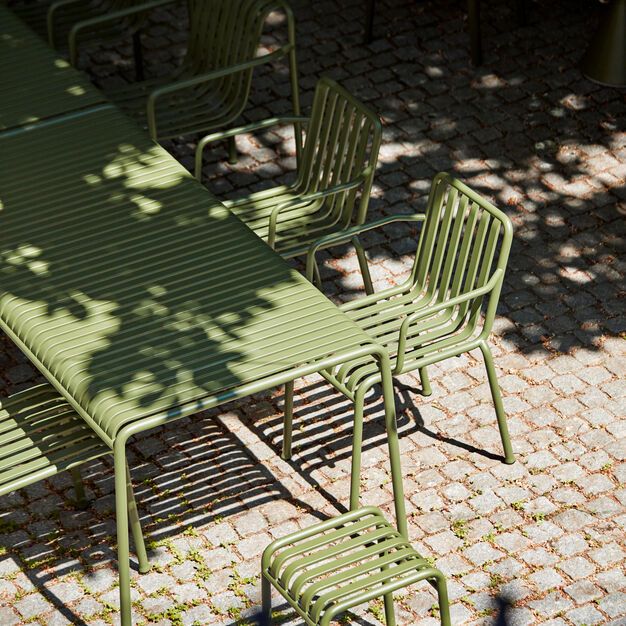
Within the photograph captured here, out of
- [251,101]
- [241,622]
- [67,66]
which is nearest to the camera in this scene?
[241,622]

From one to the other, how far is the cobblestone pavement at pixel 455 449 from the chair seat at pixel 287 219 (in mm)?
720

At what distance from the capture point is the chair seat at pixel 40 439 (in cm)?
602

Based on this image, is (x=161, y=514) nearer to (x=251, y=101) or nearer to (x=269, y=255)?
(x=269, y=255)

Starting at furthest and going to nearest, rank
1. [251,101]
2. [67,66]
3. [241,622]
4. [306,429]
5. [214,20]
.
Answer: [251,101] → [214,20] → [67,66] → [306,429] → [241,622]

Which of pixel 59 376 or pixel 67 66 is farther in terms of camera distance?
pixel 67 66

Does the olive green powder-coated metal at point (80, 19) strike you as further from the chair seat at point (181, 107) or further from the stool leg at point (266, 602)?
the stool leg at point (266, 602)

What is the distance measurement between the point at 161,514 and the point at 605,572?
2.17 metres

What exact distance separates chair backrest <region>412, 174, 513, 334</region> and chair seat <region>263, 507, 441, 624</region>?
1349 mm

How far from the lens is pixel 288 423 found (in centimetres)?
706

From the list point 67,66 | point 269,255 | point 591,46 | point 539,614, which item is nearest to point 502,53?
point 591,46

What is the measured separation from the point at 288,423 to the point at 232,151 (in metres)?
2.96

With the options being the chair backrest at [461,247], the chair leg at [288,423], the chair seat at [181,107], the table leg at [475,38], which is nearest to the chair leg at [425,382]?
the chair backrest at [461,247]

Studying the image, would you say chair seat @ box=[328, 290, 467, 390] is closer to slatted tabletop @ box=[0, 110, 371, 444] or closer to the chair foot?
slatted tabletop @ box=[0, 110, 371, 444]

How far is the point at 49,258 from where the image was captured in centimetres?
648
